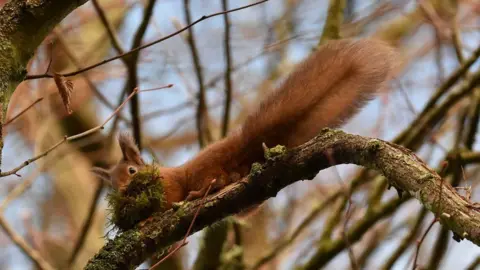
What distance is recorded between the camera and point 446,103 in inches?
117

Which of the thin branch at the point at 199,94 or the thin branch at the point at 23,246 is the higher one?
the thin branch at the point at 199,94

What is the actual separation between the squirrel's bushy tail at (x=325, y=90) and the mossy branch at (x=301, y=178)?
0.96ft

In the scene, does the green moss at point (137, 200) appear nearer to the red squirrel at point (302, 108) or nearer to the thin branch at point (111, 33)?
the red squirrel at point (302, 108)

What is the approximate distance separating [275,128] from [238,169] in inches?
7.6

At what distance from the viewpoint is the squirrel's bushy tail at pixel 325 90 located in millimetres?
1812

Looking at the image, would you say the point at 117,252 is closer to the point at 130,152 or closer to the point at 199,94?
the point at 130,152

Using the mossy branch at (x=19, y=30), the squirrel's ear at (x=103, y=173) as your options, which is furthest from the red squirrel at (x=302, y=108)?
the mossy branch at (x=19, y=30)

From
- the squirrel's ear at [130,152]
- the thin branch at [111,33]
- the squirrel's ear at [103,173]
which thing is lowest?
the squirrel's ear at [130,152]

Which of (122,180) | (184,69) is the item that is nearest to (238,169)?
(122,180)

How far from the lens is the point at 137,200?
71.9 inches

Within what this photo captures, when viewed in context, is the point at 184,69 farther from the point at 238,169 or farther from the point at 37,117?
the point at 238,169

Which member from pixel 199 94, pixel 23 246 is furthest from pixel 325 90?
pixel 23 246

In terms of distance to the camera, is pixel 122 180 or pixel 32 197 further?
pixel 32 197

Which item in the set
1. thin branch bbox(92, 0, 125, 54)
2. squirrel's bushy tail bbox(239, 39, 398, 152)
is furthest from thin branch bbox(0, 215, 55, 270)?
squirrel's bushy tail bbox(239, 39, 398, 152)
